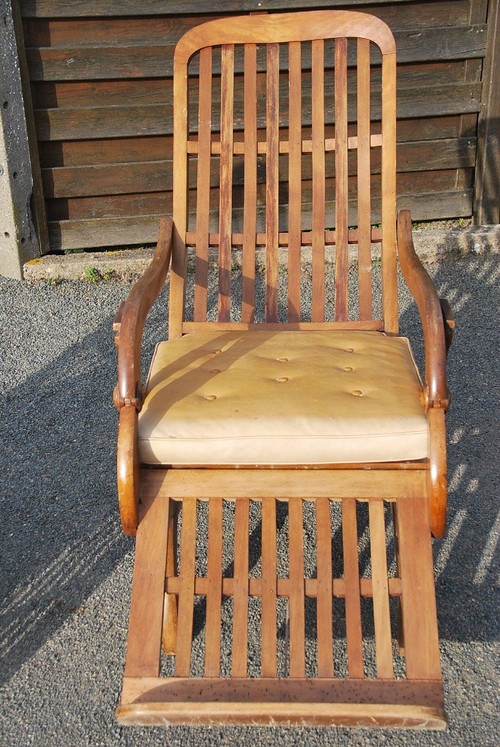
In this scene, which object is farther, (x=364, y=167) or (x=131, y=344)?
(x=364, y=167)

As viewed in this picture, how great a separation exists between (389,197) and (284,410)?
2.88 feet

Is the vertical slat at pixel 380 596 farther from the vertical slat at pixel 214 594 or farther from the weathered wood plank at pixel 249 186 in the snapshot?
the weathered wood plank at pixel 249 186

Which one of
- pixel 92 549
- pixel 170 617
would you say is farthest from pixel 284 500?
pixel 92 549

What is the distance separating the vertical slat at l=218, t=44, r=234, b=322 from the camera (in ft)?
7.28

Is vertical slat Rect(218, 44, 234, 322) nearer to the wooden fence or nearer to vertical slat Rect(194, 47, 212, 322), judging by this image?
vertical slat Rect(194, 47, 212, 322)

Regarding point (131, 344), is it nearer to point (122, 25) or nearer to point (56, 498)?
point (56, 498)

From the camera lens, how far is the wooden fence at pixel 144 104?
Result: 364 cm

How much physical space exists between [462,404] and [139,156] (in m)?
2.06

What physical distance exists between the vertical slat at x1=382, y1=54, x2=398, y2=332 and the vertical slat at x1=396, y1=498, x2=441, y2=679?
0.67 metres

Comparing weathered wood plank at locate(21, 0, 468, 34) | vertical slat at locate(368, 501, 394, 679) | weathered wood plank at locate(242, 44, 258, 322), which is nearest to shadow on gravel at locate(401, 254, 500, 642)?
vertical slat at locate(368, 501, 394, 679)

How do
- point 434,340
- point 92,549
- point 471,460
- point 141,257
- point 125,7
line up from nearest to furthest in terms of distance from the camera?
1. point 434,340
2. point 92,549
3. point 471,460
4. point 125,7
5. point 141,257

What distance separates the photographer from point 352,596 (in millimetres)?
1580

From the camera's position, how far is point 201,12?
3.68 m

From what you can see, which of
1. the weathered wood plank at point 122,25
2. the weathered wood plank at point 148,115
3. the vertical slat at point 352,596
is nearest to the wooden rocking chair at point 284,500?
the vertical slat at point 352,596
